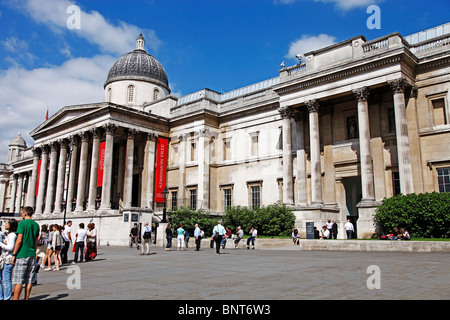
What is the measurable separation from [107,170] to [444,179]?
90.5ft

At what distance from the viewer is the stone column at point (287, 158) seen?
30.6m

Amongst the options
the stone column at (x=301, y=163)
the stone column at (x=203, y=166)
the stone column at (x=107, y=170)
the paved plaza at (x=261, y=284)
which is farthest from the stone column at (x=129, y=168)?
the paved plaza at (x=261, y=284)

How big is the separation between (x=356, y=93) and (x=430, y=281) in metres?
20.8

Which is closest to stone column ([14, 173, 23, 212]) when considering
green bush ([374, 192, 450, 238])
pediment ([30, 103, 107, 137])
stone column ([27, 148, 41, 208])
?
stone column ([27, 148, 41, 208])

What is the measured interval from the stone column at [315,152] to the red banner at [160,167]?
663 inches

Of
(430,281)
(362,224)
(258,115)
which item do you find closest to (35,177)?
(258,115)

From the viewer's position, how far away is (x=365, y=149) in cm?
2677

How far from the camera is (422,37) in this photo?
95.2ft

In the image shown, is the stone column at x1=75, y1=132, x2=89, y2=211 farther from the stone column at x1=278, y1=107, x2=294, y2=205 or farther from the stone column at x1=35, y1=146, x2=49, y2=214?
the stone column at x1=278, y1=107, x2=294, y2=205

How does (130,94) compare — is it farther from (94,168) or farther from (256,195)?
(256,195)

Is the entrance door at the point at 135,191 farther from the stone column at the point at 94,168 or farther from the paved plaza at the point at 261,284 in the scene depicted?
the paved plaza at the point at 261,284

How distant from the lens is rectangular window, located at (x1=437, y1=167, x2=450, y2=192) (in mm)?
25438

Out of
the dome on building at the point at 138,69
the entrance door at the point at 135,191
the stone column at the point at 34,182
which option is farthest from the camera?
the dome on building at the point at 138,69

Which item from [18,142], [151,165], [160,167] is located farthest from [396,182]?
[18,142]
